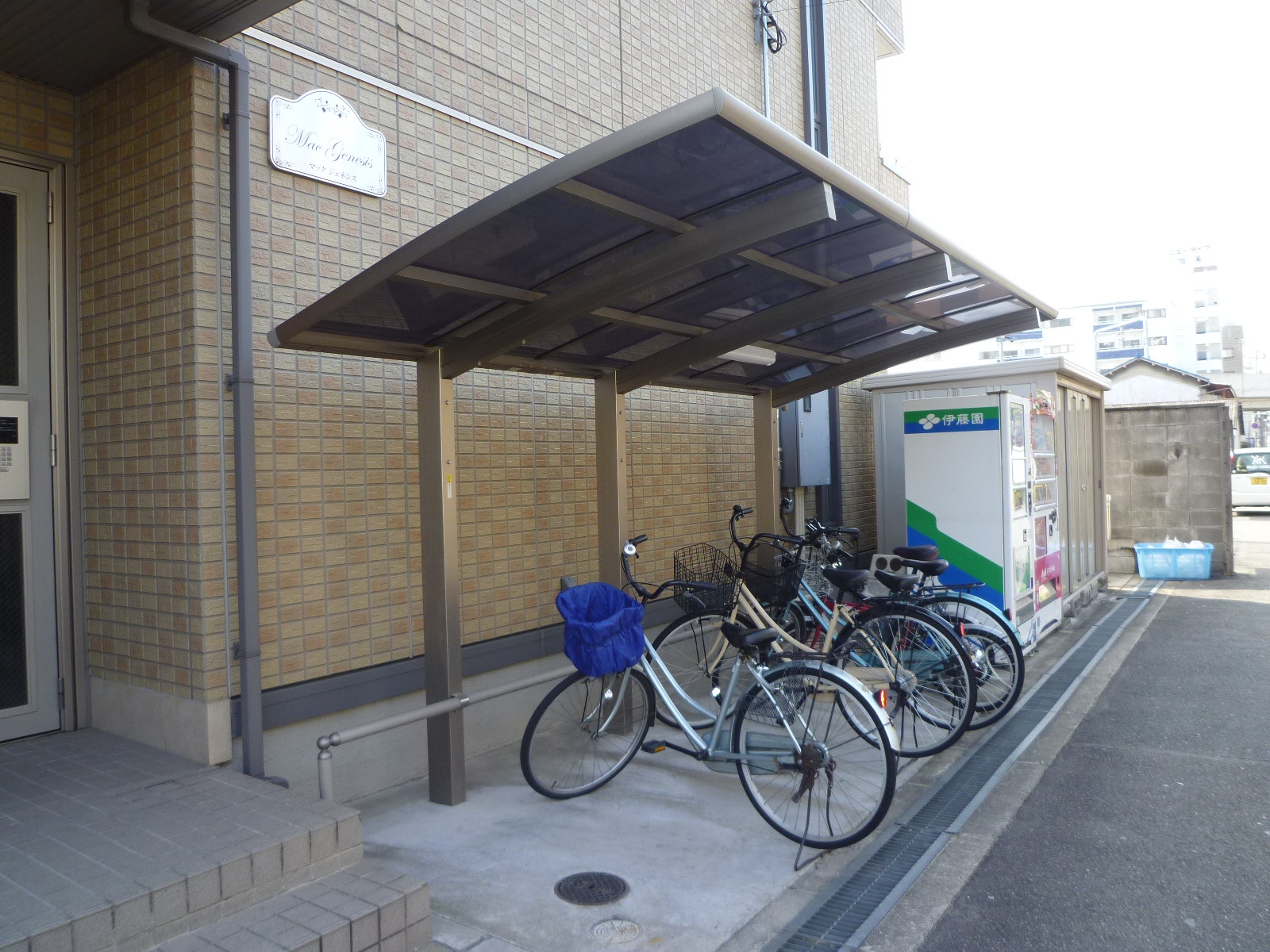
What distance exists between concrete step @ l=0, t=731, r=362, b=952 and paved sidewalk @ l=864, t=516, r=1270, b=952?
2.03 meters

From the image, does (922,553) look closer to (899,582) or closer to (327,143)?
(899,582)

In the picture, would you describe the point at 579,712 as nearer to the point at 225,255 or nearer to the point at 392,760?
the point at 392,760

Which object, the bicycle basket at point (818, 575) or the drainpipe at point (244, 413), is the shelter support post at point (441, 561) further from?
the bicycle basket at point (818, 575)

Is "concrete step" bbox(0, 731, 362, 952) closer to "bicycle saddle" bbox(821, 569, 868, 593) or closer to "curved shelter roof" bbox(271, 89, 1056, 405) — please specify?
"curved shelter roof" bbox(271, 89, 1056, 405)

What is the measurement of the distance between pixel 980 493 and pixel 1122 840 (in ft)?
11.6

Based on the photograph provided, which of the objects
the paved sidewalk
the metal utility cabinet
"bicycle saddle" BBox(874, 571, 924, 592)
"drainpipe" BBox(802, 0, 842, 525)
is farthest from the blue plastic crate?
"bicycle saddle" BBox(874, 571, 924, 592)

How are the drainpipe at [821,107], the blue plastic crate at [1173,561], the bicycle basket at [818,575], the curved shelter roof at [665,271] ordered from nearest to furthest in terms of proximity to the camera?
the curved shelter roof at [665,271], the bicycle basket at [818,575], the drainpipe at [821,107], the blue plastic crate at [1173,561]

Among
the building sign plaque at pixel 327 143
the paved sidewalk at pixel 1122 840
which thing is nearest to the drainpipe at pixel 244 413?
the building sign plaque at pixel 327 143

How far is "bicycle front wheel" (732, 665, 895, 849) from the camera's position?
388 centimetres

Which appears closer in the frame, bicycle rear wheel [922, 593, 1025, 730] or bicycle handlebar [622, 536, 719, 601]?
bicycle handlebar [622, 536, 719, 601]

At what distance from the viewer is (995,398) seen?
704 cm

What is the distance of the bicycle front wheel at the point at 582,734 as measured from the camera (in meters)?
4.50

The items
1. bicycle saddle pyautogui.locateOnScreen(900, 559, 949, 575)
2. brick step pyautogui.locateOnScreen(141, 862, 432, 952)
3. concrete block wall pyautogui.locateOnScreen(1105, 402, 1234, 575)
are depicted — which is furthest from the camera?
concrete block wall pyautogui.locateOnScreen(1105, 402, 1234, 575)

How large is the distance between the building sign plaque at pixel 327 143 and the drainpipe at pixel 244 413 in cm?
28
